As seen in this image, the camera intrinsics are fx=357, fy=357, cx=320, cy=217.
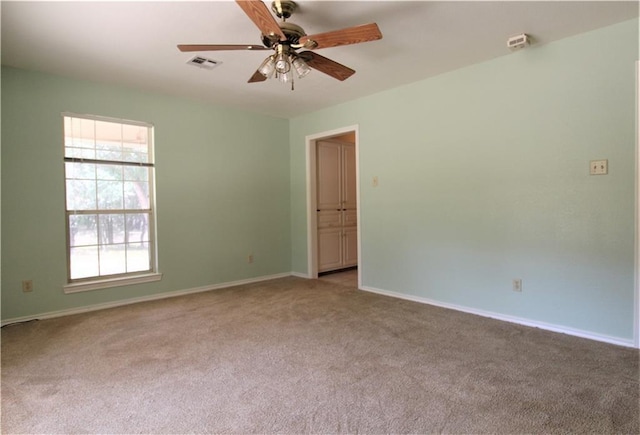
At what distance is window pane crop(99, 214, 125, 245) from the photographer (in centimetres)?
399

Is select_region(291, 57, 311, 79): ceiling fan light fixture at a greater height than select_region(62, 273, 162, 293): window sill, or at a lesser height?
greater

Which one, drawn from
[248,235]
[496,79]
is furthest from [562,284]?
[248,235]

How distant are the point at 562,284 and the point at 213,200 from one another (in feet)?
13.0

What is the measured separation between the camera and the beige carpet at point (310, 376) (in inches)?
71.7

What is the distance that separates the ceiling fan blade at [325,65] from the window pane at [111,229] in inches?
114

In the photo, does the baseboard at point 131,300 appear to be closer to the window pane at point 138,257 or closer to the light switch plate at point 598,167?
the window pane at point 138,257

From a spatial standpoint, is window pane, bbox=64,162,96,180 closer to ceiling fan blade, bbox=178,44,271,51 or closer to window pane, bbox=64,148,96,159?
window pane, bbox=64,148,96,159

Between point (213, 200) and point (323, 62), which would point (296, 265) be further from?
point (323, 62)

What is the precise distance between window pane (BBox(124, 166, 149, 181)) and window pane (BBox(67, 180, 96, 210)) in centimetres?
35

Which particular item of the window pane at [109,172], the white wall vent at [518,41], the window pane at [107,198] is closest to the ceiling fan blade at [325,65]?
the white wall vent at [518,41]

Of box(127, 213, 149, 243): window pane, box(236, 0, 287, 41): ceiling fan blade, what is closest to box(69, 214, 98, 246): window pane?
box(127, 213, 149, 243): window pane

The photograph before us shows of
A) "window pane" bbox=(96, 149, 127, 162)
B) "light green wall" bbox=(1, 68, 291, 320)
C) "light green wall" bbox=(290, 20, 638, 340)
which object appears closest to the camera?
"light green wall" bbox=(290, 20, 638, 340)

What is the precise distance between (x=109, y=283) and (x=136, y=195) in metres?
1.04

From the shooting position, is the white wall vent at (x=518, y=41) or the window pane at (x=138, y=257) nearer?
the white wall vent at (x=518, y=41)
